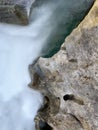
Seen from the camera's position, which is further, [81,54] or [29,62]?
[29,62]

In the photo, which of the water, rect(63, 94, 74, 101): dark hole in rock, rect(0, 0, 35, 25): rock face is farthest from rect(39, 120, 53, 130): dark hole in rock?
rect(0, 0, 35, 25): rock face

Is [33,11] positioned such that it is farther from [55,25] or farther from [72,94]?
[72,94]

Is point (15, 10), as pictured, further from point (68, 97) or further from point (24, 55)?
point (68, 97)

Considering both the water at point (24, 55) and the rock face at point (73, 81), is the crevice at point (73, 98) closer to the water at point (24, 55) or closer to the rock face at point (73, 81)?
the rock face at point (73, 81)

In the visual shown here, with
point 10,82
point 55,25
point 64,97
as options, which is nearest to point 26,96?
point 10,82

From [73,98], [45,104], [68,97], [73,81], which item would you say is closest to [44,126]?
[45,104]

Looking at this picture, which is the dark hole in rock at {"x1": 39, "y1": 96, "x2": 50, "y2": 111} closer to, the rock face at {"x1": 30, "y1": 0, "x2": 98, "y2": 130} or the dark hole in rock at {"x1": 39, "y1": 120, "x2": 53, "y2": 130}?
the rock face at {"x1": 30, "y1": 0, "x2": 98, "y2": 130}
